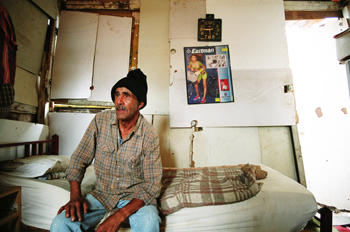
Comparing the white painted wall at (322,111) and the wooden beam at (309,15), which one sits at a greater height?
the wooden beam at (309,15)

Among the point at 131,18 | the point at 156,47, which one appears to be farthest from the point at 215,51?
the point at 131,18

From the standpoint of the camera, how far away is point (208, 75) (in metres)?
2.51

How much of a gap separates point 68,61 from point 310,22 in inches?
166

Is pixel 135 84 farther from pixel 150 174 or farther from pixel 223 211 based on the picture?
pixel 223 211

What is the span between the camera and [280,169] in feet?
8.13

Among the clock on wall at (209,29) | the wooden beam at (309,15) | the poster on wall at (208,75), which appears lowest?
the poster on wall at (208,75)

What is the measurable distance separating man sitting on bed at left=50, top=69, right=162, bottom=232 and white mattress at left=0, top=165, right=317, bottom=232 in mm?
303

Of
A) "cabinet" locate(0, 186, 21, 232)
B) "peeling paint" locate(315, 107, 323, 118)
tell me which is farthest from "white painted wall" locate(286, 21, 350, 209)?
"cabinet" locate(0, 186, 21, 232)

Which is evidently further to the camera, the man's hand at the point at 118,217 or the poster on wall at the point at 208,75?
the poster on wall at the point at 208,75

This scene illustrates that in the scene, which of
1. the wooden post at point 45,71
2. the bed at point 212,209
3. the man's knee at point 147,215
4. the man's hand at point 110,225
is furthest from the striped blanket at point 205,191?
the wooden post at point 45,71

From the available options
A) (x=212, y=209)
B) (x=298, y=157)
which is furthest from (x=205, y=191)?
(x=298, y=157)

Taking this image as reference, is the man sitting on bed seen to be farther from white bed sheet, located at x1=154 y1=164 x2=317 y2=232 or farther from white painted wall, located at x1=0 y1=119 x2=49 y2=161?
white painted wall, located at x1=0 y1=119 x2=49 y2=161

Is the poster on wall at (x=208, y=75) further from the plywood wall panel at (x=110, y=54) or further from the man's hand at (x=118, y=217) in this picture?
the man's hand at (x=118, y=217)

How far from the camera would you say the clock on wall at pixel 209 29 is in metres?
2.55
